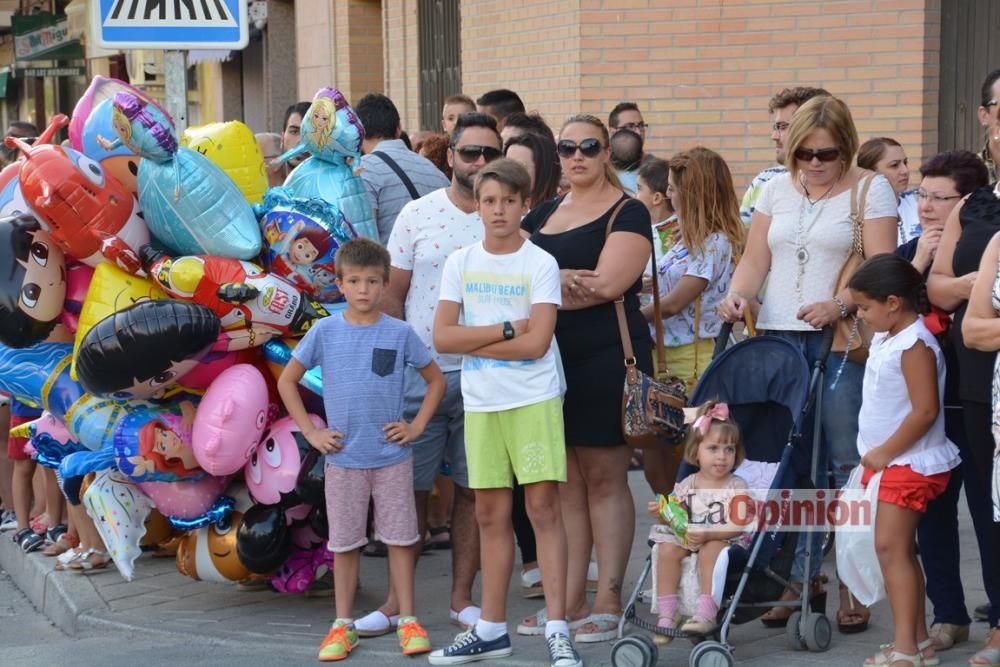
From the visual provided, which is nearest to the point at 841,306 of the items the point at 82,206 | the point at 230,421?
the point at 230,421

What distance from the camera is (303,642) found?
6410 millimetres

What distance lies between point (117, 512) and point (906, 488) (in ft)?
11.2

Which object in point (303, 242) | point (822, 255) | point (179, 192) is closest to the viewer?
point (822, 255)

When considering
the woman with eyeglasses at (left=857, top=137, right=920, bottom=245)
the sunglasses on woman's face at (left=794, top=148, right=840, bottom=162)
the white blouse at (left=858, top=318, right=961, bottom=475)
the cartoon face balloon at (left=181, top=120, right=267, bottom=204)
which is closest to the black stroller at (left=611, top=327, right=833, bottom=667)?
the white blouse at (left=858, top=318, right=961, bottom=475)

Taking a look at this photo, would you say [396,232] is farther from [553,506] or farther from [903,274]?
[903,274]

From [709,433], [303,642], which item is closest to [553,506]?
[709,433]

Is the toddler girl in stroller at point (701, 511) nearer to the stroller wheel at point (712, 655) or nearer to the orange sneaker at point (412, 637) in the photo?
the stroller wheel at point (712, 655)

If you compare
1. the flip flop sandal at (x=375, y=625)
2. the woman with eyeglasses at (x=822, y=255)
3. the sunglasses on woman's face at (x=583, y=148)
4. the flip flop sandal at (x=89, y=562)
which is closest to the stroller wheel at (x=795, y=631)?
the woman with eyeglasses at (x=822, y=255)

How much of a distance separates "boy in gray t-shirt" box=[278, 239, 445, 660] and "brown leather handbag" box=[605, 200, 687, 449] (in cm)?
77

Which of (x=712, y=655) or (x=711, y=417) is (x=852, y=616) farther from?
(x=711, y=417)

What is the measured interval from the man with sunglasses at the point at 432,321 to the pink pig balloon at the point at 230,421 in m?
0.63

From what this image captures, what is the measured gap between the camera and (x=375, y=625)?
6348 mm

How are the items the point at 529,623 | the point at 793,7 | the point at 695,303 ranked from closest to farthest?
the point at 529,623 → the point at 695,303 → the point at 793,7

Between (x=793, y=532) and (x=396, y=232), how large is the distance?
2076 mm
